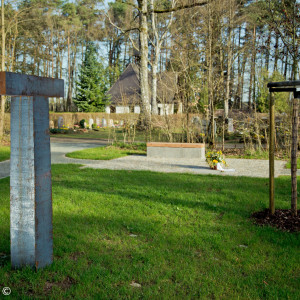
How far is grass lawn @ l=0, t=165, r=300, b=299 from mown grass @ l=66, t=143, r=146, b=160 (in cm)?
549

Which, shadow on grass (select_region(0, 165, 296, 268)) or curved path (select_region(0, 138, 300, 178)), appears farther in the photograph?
curved path (select_region(0, 138, 300, 178))

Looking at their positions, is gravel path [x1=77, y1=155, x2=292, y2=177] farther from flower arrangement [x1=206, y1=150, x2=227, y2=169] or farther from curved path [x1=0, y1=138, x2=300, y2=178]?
flower arrangement [x1=206, y1=150, x2=227, y2=169]

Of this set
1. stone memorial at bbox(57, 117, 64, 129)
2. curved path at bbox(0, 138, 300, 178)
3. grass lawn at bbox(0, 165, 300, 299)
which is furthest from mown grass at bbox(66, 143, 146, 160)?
stone memorial at bbox(57, 117, 64, 129)

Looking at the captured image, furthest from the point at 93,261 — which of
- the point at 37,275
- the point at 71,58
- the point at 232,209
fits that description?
the point at 71,58

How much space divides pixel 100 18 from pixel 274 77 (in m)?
27.8

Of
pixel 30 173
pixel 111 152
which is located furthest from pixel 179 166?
pixel 30 173

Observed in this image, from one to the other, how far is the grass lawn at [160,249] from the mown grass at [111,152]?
5.49 m

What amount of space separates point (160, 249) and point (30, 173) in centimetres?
157

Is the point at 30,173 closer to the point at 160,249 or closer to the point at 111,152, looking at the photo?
the point at 160,249

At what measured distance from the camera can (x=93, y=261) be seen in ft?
11.1

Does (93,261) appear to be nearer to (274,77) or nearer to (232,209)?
(232,209)

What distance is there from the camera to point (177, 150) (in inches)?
477

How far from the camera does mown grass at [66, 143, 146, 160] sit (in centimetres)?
1197

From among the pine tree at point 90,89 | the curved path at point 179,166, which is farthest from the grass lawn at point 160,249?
the pine tree at point 90,89
